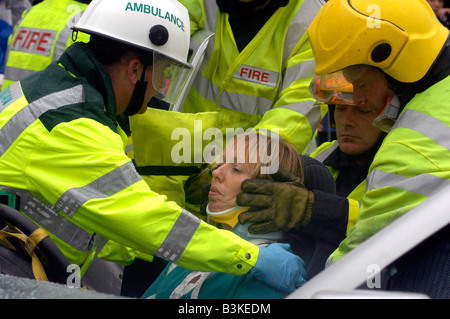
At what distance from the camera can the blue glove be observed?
7.59ft

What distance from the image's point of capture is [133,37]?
283cm

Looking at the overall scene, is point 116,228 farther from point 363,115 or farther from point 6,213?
point 363,115

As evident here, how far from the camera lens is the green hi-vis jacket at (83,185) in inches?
89.3

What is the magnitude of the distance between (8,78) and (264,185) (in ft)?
6.91

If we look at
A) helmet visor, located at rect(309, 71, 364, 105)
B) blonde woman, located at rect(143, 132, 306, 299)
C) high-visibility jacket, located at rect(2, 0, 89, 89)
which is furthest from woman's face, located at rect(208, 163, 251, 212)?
high-visibility jacket, located at rect(2, 0, 89, 89)

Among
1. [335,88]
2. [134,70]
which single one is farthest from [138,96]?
[335,88]

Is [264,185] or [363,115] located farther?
[363,115]

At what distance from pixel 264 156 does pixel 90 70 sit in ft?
2.53

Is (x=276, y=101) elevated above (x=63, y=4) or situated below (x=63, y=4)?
below

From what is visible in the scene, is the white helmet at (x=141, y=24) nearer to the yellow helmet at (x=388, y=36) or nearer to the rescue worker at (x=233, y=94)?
the rescue worker at (x=233, y=94)

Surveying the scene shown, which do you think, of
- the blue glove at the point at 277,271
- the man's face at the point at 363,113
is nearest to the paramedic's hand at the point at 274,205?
the blue glove at the point at 277,271

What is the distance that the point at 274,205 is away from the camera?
106 inches
